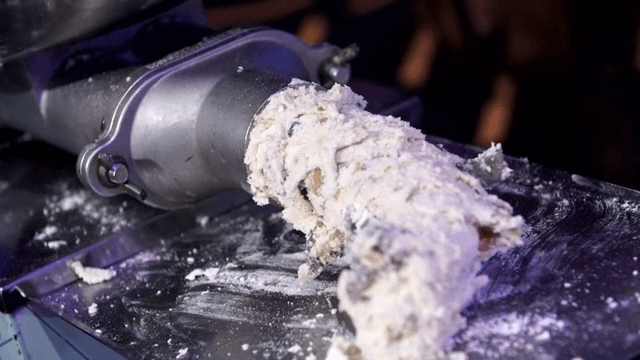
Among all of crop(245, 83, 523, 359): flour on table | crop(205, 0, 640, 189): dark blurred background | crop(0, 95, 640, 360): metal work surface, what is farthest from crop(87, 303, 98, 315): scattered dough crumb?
crop(205, 0, 640, 189): dark blurred background

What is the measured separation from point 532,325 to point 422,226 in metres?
0.17

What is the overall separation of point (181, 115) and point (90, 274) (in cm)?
27

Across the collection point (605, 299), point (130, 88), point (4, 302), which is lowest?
point (605, 299)

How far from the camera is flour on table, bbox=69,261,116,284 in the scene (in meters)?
0.88

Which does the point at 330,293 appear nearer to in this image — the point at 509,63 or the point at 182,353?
the point at 182,353

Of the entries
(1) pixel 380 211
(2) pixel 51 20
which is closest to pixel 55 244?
(2) pixel 51 20

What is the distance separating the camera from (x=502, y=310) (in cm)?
64

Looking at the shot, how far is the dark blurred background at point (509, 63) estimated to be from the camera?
165 cm

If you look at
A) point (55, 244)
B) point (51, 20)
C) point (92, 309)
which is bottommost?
point (92, 309)

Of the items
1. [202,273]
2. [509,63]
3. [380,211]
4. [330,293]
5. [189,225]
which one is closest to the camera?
[380,211]

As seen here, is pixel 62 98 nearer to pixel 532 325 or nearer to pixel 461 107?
pixel 532 325

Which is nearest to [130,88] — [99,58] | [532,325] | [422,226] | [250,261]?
[99,58]

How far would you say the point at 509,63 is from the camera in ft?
6.08

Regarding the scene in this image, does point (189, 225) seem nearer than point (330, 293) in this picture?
No
